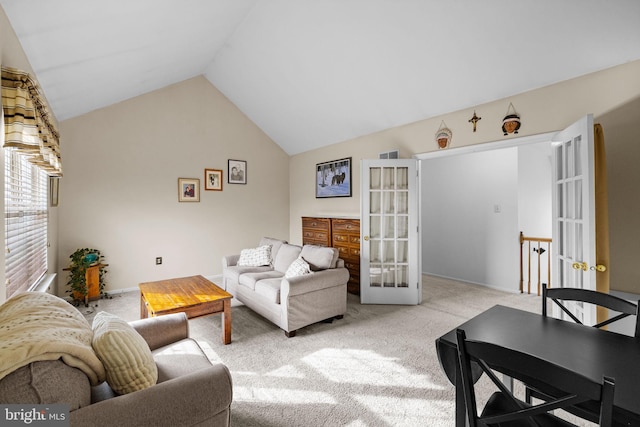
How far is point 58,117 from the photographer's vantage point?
4.20 meters

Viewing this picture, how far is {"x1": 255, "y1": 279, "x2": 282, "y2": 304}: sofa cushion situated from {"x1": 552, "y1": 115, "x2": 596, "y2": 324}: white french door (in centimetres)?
251

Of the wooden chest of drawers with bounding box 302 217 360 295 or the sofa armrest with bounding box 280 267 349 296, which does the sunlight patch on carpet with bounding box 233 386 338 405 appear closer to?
the sofa armrest with bounding box 280 267 349 296

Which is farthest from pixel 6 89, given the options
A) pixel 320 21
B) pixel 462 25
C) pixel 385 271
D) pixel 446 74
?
pixel 385 271

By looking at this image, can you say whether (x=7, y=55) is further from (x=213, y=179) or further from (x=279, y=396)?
(x=213, y=179)

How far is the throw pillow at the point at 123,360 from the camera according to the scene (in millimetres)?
1253

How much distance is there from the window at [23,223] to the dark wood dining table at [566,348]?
299 cm

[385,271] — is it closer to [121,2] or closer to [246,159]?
[246,159]

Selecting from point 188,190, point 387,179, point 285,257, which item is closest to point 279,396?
point 285,257

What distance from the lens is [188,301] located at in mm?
2828

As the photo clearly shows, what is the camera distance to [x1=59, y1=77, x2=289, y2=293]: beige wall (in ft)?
14.8

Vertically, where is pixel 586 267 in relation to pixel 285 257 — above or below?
above

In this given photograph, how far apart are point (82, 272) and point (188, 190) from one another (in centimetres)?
194

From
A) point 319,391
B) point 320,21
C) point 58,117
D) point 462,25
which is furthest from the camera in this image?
point 58,117

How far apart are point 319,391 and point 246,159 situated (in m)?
4.67
